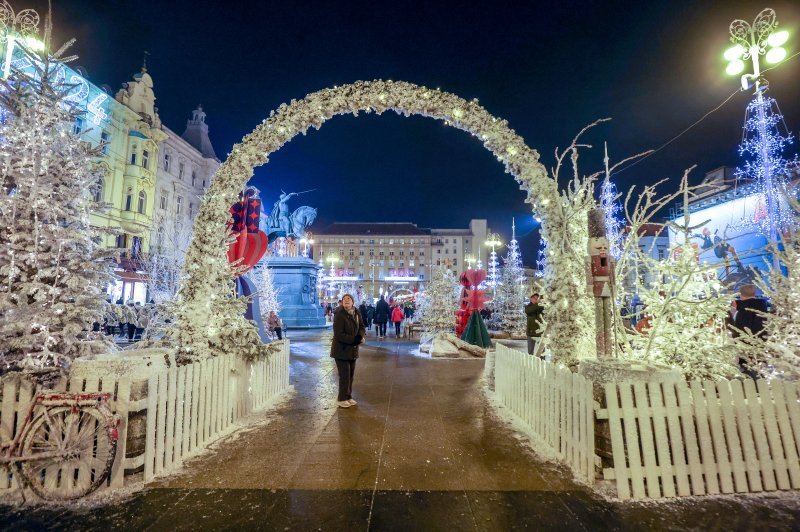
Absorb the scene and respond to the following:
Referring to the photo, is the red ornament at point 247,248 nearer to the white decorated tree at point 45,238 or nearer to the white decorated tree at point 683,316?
the white decorated tree at point 45,238

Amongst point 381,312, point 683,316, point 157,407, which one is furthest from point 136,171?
point 683,316

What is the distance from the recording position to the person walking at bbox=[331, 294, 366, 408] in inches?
251

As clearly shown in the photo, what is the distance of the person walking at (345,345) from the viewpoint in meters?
6.36

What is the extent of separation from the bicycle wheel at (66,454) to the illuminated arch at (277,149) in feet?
5.91

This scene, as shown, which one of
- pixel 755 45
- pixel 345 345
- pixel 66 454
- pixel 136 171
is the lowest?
pixel 66 454

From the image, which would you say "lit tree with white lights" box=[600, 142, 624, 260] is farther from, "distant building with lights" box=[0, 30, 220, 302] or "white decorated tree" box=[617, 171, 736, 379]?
"distant building with lights" box=[0, 30, 220, 302]

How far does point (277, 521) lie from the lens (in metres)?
2.92

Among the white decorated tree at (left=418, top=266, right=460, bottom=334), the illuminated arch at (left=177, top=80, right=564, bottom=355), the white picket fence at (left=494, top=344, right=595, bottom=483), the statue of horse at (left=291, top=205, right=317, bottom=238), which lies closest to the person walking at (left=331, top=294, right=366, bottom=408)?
the illuminated arch at (left=177, top=80, right=564, bottom=355)

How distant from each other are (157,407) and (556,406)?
4327 millimetres

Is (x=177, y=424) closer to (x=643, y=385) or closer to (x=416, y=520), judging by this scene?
(x=416, y=520)

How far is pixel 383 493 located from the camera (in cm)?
336

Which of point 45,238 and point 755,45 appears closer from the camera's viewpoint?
point 45,238

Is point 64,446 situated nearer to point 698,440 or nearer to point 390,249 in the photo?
point 698,440

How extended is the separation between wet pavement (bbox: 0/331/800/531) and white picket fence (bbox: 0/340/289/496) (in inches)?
10.0
